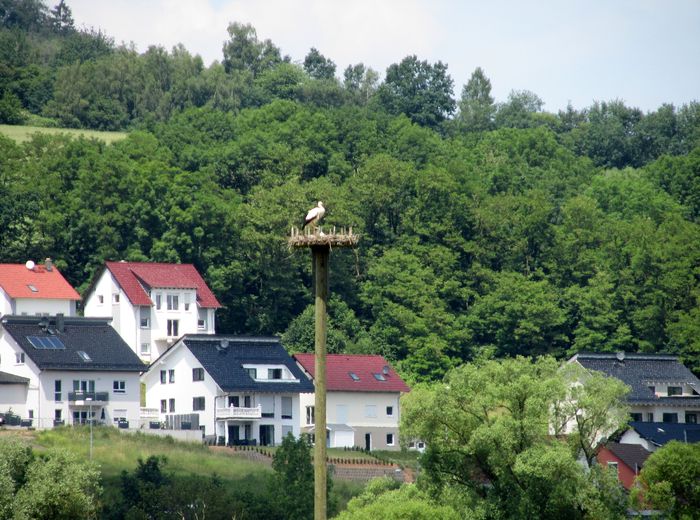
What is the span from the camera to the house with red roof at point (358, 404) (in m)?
98.1

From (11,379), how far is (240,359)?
40.1ft

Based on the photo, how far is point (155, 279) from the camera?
106 metres

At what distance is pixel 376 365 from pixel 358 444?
219 inches

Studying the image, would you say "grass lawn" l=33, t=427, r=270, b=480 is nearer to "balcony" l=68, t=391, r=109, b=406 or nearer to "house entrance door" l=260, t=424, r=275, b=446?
"balcony" l=68, t=391, r=109, b=406

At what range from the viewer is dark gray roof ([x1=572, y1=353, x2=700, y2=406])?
10100cm

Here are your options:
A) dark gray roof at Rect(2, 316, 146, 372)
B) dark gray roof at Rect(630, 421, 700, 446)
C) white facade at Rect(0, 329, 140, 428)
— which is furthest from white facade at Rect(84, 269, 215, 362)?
dark gray roof at Rect(630, 421, 700, 446)

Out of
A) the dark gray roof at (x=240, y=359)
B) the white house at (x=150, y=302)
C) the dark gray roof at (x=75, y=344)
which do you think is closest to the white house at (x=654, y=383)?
the dark gray roof at (x=240, y=359)

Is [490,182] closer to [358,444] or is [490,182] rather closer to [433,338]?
[433,338]

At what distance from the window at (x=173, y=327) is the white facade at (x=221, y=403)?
30.2ft

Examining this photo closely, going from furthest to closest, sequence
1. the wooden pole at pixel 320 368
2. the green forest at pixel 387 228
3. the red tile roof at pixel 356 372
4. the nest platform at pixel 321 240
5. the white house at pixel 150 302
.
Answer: the green forest at pixel 387 228, the white house at pixel 150 302, the red tile roof at pixel 356 372, the wooden pole at pixel 320 368, the nest platform at pixel 321 240

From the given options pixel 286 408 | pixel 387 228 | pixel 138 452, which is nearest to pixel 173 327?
pixel 286 408

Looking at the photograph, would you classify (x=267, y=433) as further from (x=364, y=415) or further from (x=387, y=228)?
(x=387, y=228)

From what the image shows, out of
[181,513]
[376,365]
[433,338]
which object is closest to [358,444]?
[376,365]

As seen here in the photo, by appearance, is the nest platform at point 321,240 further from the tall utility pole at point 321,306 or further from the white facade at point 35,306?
the white facade at point 35,306
